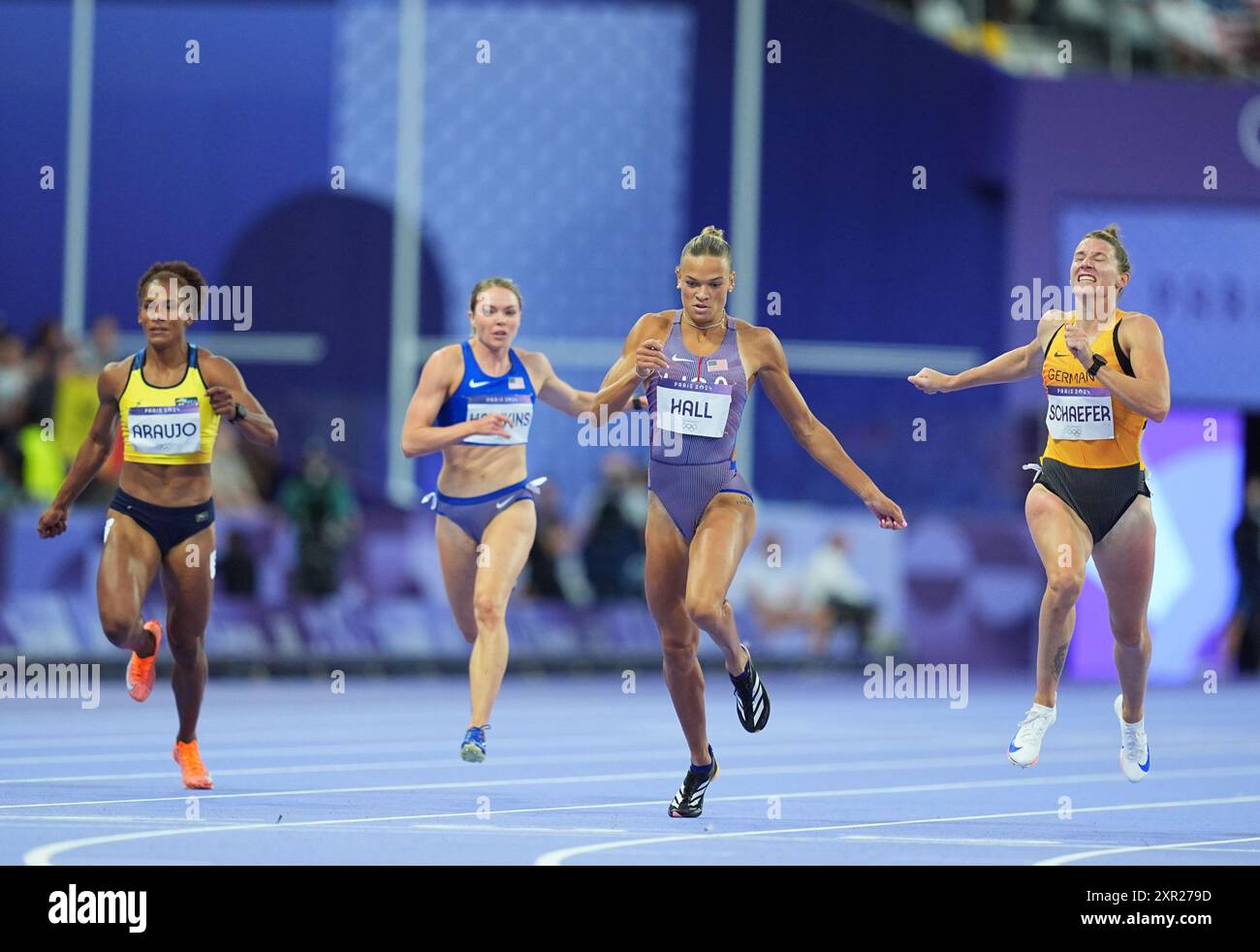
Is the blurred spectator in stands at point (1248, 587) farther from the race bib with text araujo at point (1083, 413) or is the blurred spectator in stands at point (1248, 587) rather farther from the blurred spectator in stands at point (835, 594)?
the race bib with text araujo at point (1083, 413)

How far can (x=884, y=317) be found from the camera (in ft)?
77.0

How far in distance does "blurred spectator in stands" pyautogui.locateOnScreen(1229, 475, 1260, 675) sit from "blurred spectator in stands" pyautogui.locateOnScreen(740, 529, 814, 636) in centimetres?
535

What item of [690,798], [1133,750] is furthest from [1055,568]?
[690,798]

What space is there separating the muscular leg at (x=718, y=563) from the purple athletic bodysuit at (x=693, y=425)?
9cm

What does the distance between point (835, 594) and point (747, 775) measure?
920 cm

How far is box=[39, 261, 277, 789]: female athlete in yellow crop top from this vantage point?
950 cm

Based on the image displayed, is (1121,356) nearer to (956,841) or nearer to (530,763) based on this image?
(956,841)

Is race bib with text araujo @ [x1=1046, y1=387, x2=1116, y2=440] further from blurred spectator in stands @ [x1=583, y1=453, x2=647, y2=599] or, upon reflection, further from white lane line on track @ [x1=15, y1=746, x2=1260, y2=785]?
blurred spectator in stands @ [x1=583, y1=453, x2=647, y2=599]

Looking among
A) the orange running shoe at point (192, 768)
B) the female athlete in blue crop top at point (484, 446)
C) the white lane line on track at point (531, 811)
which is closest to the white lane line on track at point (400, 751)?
the orange running shoe at point (192, 768)

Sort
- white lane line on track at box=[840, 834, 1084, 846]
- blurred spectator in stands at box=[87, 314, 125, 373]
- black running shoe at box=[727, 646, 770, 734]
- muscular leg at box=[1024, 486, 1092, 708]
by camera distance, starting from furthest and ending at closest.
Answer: blurred spectator in stands at box=[87, 314, 125, 373] < muscular leg at box=[1024, 486, 1092, 708] < black running shoe at box=[727, 646, 770, 734] < white lane line on track at box=[840, 834, 1084, 846]

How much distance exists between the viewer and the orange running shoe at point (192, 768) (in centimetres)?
957

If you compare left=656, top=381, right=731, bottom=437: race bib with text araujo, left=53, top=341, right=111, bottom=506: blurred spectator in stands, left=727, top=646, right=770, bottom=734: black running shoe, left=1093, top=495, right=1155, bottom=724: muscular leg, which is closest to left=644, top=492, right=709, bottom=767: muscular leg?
left=727, top=646, right=770, bottom=734: black running shoe

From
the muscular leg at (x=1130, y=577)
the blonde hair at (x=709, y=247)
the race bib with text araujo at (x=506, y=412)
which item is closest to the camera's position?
the blonde hair at (x=709, y=247)
